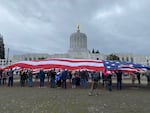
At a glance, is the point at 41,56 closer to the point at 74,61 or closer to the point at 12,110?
the point at 74,61

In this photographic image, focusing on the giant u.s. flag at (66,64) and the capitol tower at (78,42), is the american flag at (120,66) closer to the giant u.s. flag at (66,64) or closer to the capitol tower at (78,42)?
the giant u.s. flag at (66,64)

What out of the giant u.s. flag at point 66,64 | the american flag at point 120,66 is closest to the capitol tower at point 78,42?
the giant u.s. flag at point 66,64

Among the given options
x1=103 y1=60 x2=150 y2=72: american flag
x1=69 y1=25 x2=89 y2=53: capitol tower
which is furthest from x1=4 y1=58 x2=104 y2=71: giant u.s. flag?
x1=69 y1=25 x2=89 y2=53: capitol tower

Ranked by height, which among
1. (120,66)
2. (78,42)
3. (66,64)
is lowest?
(120,66)

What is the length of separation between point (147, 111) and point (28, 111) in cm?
453

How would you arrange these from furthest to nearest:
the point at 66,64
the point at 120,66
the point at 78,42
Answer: the point at 78,42, the point at 66,64, the point at 120,66

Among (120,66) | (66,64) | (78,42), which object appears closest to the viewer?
(120,66)

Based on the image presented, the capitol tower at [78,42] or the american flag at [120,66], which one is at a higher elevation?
the capitol tower at [78,42]

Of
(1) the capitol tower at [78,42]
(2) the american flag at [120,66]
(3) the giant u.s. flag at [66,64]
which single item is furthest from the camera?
(1) the capitol tower at [78,42]

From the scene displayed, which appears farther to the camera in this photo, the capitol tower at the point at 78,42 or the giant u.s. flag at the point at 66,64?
the capitol tower at the point at 78,42

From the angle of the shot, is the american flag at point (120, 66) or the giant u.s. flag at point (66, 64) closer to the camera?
the american flag at point (120, 66)

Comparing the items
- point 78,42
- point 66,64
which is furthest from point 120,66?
point 78,42

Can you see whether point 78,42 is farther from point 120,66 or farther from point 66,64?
point 120,66

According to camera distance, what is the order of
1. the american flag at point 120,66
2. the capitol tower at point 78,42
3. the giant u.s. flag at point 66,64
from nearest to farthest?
the american flag at point 120,66, the giant u.s. flag at point 66,64, the capitol tower at point 78,42
